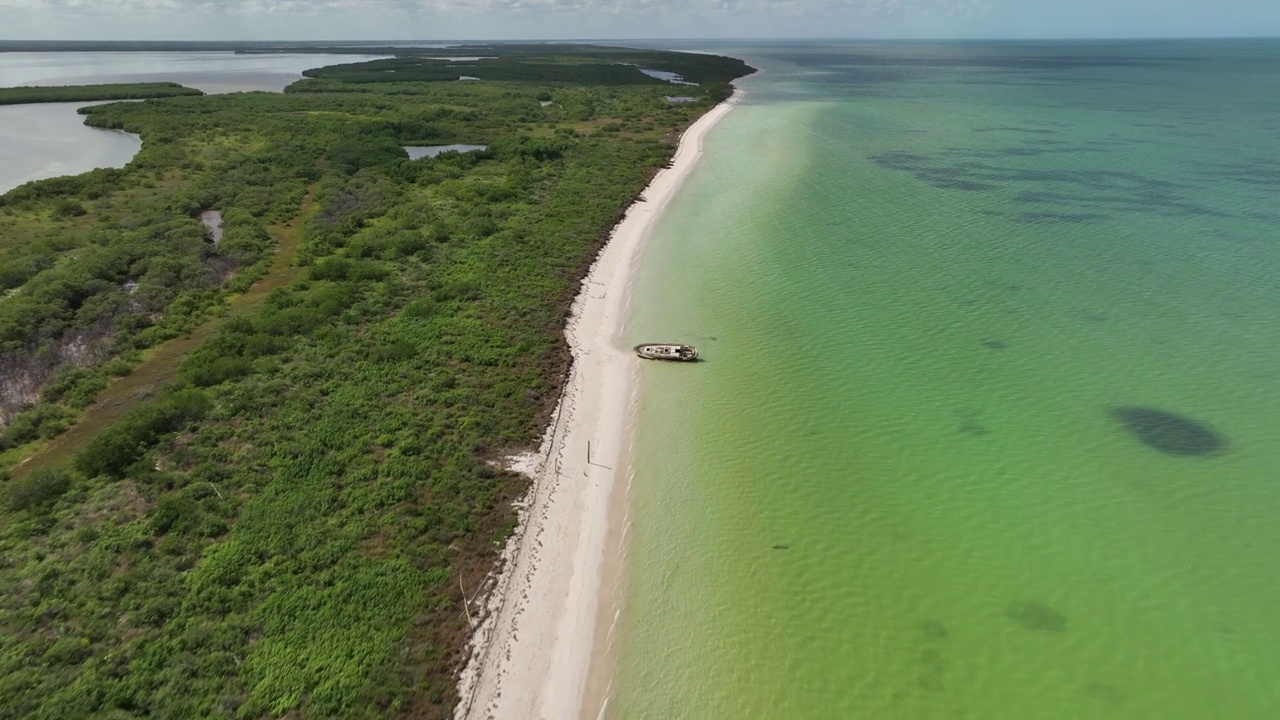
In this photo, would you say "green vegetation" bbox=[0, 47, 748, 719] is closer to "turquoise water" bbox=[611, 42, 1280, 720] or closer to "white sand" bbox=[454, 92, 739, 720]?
"white sand" bbox=[454, 92, 739, 720]

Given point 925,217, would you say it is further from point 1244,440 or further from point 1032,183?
point 1244,440

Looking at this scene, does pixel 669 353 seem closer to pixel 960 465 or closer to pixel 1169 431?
pixel 960 465

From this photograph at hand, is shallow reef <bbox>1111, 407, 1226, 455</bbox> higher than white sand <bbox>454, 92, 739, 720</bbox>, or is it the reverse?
shallow reef <bbox>1111, 407, 1226, 455</bbox>

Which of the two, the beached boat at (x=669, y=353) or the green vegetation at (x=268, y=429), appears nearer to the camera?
the green vegetation at (x=268, y=429)

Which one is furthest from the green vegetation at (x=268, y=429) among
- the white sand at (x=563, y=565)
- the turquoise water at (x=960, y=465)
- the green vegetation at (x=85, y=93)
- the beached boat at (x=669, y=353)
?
the green vegetation at (x=85, y=93)

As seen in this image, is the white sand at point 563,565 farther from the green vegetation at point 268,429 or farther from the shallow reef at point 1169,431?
the shallow reef at point 1169,431

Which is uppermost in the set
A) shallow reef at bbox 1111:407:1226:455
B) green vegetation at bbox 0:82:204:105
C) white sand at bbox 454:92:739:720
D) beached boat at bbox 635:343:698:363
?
green vegetation at bbox 0:82:204:105

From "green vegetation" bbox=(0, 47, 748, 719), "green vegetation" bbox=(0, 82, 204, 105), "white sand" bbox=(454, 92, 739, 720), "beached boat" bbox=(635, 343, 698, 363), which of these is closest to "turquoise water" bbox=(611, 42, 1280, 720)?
"beached boat" bbox=(635, 343, 698, 363)

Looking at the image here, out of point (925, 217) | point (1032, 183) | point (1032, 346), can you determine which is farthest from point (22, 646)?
point (1032, 183)
